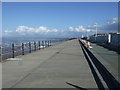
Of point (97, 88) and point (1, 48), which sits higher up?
point (1, 48)

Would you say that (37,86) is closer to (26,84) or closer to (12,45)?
(26,84)

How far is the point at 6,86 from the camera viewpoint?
6.88m

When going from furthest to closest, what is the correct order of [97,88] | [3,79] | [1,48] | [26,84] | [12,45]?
[12,45]
[1,48]
[3,79]
[26,84]
[97,88]

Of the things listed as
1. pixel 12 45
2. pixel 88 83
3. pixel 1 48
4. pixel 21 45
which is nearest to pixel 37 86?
pixel 88 83

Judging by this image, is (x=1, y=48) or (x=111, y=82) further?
(x=1, y=48)

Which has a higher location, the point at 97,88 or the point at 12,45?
the point at 12,45

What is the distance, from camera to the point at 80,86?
22.3ft

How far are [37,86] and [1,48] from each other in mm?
8828

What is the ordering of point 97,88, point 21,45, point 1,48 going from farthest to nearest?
point 21,45
point 1,48
point 97,88

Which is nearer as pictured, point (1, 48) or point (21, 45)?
point (1, 48)

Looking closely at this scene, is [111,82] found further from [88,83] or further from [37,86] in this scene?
[37,86]

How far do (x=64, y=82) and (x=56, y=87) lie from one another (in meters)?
0.78

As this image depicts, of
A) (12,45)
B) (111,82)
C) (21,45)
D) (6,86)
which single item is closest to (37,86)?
(6,86)

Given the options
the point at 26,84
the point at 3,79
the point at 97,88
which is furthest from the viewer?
the point at 3,79
